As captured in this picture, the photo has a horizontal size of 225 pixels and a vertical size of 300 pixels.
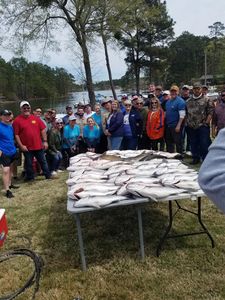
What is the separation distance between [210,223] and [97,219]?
5.51 feet

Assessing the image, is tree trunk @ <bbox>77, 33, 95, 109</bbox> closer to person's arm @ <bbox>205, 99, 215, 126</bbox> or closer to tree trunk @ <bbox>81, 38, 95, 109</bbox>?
tree trunk @ <bbox>81, 38, 95, 109</bbox>

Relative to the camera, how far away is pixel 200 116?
7.80 meters

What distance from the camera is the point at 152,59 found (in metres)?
40.1

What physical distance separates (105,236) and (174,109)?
14.7 feet

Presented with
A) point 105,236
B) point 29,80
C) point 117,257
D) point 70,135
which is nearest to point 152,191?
point 117,257

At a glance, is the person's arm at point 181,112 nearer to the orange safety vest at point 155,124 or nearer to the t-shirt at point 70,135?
the orange safety vest at point 155,124

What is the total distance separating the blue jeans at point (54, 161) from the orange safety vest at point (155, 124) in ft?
7.98

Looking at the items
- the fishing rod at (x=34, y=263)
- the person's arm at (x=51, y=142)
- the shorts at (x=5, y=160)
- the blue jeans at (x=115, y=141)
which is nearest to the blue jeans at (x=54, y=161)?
the person's arm at (x=51, y=142)

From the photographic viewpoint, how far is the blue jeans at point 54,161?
889 cm

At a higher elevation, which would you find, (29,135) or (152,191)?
(29,135)

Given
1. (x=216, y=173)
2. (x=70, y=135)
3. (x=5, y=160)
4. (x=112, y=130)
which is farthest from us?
(x=70, y=135)

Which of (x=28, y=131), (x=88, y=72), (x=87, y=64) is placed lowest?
(x=28, y=131)

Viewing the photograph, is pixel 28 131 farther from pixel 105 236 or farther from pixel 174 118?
pixel 105 236

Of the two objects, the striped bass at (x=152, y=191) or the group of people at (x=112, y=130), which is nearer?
the striped bass at (x=152, y=191)
